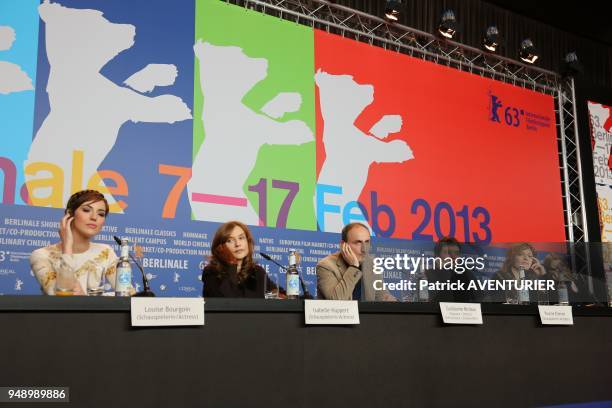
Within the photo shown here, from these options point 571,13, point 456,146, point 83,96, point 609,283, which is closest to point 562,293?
point 609,283

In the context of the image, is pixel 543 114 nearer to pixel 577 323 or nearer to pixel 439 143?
pixel 439 143

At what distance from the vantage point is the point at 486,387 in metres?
1.94

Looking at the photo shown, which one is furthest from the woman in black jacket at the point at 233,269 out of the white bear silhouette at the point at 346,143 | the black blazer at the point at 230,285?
the white bear silhouette at the point at 346,143

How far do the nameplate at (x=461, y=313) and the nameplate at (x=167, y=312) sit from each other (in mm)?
793

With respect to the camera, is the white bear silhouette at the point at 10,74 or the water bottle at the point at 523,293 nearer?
the water bottle at the point at 523,293

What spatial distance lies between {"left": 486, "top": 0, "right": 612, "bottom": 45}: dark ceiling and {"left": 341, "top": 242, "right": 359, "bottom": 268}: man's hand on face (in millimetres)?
4758

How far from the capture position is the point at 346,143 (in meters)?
4.91

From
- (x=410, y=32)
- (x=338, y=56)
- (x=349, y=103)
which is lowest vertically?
(x=349, y=103)

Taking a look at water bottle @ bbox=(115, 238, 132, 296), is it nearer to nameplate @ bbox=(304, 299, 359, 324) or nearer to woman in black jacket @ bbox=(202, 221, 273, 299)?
nameplate @ bbox=(304, 299, 359, 324)

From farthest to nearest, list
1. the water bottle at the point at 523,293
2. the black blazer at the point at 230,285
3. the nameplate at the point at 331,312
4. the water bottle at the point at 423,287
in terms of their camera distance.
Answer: the black blazer at the point at 230,285 → the water bottle at the point at 523,293 → the water bottle at the point at 423,287 → the nameplate at the point at 331,312

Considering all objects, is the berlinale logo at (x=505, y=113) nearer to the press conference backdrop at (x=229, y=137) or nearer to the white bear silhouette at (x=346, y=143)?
the press conference backdrop at (x=229, y=137)

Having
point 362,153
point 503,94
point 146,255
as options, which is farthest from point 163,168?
point 503,94

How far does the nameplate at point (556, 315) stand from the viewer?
213 centimetres

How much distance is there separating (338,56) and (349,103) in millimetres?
382
